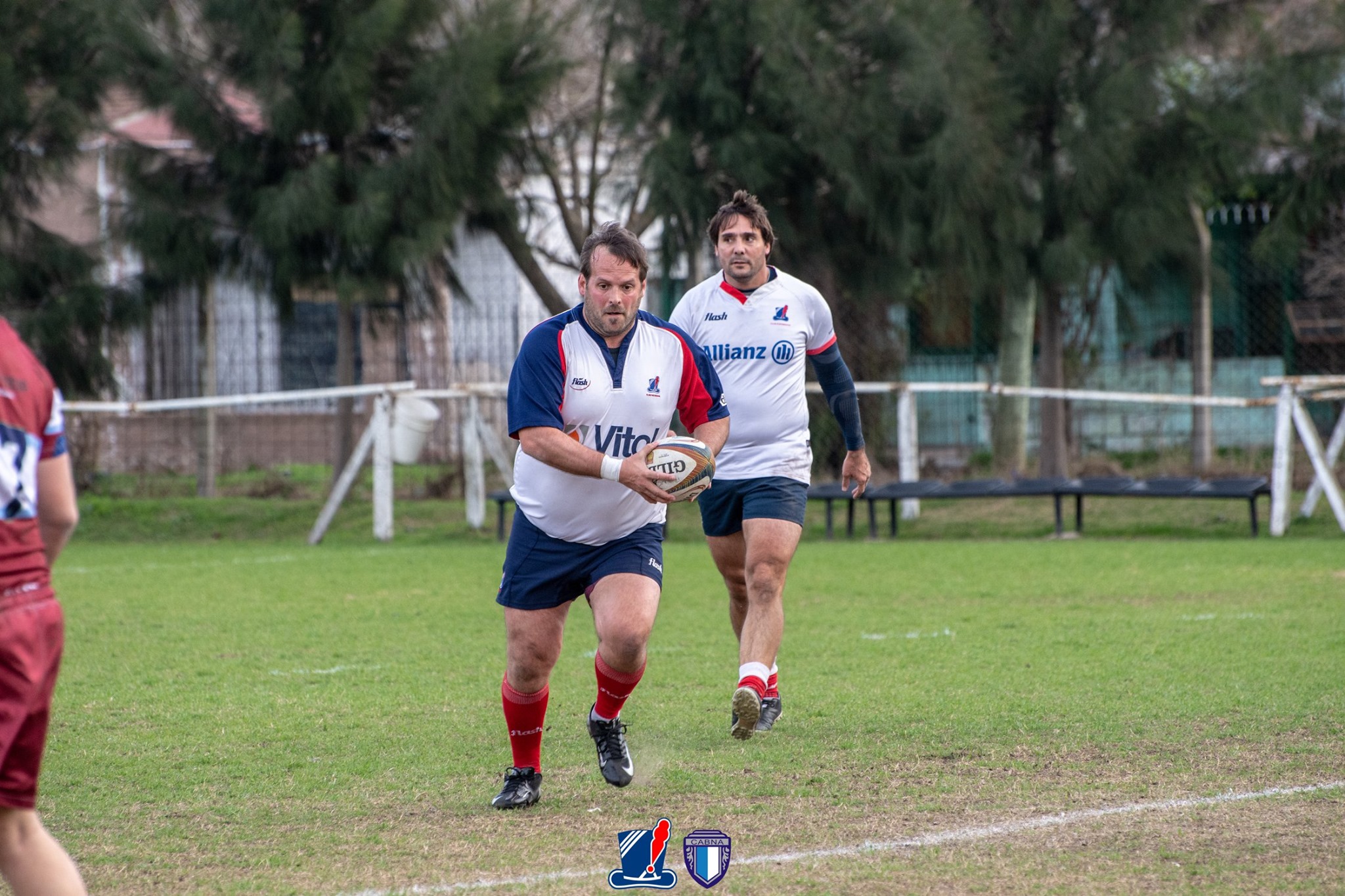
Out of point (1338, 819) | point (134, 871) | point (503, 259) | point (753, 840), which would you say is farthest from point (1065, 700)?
point (503, 259)

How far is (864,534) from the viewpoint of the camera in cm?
1518

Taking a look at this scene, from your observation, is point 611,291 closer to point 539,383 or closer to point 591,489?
point 539,383

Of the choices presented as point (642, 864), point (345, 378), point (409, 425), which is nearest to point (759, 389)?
point (642, 864)

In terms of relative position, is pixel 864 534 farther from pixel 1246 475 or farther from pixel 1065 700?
pixel 1065 700

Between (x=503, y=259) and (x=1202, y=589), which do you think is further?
(x=503, y=259)

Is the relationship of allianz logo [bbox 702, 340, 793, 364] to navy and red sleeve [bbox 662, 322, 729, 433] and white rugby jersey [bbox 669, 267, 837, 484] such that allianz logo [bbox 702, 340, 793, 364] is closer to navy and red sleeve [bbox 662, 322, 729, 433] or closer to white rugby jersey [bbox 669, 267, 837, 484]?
white rugby jersey [bbox 669, 267, 837, 484]

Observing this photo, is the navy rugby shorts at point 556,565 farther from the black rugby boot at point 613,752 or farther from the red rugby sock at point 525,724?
the black rugby boot at point 613,752

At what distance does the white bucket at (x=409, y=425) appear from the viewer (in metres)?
15.2

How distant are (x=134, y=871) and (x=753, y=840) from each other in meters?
1.79

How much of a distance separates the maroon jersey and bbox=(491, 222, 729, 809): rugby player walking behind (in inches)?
74.3


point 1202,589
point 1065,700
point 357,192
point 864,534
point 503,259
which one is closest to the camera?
point 1065,700

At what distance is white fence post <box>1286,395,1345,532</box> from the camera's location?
43.6 feet

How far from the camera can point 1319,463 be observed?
13.4m

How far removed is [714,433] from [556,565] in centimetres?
73
